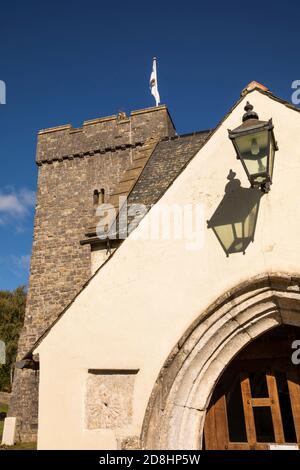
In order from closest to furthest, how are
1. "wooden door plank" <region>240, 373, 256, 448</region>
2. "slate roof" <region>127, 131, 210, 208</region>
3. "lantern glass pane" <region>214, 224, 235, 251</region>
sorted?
1. "lantern glass pane" <region>214, 224, 235, 251</region>
2. "wooden door plank" <region>240, 373, 256, 448</region>
3. "slate roof" <region>127, 131, 210, 208</region>

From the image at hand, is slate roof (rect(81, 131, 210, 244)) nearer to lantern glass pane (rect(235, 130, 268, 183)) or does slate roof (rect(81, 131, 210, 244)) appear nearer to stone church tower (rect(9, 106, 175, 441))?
lantern glass pane (rect(235, 130, 268, 183))

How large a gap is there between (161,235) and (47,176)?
654 inches

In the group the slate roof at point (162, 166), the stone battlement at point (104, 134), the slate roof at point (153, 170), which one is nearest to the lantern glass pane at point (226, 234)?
the slate roof at point (153, 170)

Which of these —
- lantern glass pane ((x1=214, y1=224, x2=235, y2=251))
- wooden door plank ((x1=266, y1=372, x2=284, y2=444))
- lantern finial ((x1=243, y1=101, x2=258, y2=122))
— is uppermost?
lantern finial ((x1=243, y1=101, x2=258, y2=122))

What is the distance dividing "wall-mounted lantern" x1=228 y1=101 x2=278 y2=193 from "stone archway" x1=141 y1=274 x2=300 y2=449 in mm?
871

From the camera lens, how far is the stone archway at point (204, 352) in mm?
3438

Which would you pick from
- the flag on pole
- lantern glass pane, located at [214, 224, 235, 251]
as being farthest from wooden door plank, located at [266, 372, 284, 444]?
the flag on pole

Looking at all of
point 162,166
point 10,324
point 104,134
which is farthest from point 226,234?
point 10,324

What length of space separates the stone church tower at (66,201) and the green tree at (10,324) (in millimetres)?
16355

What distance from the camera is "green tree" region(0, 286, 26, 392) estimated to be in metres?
32.3

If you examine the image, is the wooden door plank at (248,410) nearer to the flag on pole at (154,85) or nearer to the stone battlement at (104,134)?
the stone battlement at (104,134)

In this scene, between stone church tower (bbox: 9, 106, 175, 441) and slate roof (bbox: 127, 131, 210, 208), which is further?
stone church tower (bbox: 9, 106, 175, 441)

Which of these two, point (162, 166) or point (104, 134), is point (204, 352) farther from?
point (104, 134)

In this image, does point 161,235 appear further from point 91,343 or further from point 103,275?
point 91,343
